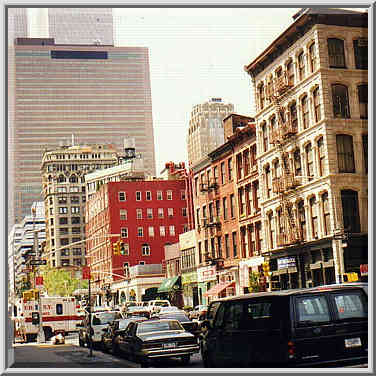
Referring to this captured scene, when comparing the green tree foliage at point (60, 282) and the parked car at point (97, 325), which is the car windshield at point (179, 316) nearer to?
the parked car at point (97, 325)

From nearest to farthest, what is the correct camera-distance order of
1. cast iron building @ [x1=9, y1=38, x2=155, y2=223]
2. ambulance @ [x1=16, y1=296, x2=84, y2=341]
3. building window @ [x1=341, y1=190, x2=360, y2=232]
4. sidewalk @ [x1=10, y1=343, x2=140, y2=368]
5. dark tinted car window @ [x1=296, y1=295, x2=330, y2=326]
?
dark tinted car window @ [x1=296, y1=295, x2=330, y2=326], sidewalk @ [x1=10, y1=343, x2=140, y2=368], cast iron building @ [x1=9, y1=38, x2=155, y2=223], building window @ [x1=341, y1=190, x2=360, y2=232], ambulance @ [x1=16, y1=296, x2=84, y2=341]

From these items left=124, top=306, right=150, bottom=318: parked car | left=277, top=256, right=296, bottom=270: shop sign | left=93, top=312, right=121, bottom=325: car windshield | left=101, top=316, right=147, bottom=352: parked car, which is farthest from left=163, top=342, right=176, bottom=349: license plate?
left=277, top=256, right=296, bottom=270: shop sign

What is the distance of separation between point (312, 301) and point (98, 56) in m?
14.1

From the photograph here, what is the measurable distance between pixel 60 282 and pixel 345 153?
44.4 feet

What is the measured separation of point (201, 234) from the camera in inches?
1303

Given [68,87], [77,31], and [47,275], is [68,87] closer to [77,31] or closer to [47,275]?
[77,31]

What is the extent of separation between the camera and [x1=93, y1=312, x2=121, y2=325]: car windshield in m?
29.6

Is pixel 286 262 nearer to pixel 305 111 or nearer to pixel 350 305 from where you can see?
pixel 305 111

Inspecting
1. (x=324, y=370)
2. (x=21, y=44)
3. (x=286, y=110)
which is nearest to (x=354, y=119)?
(x=286, y=110)

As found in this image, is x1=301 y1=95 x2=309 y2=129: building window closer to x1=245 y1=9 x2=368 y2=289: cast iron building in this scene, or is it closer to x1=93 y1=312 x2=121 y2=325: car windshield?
x1=245 y1=9 x2=368 y2=289: cast iron building

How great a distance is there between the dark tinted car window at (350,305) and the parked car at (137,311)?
647 inches

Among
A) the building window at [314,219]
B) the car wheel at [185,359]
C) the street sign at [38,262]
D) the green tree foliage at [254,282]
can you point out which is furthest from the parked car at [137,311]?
the car wheel at [185,359]

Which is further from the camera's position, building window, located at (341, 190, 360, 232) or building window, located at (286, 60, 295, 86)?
building window, located at (286, 60, 295, 86)

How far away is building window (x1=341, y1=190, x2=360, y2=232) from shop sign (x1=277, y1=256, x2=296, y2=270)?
7330 millimetres
